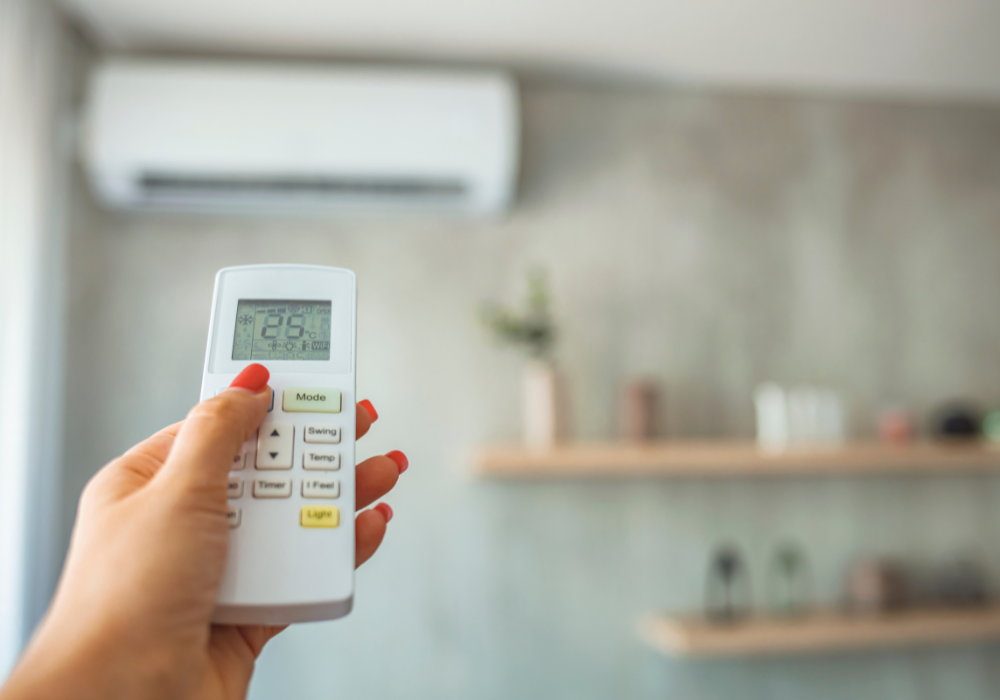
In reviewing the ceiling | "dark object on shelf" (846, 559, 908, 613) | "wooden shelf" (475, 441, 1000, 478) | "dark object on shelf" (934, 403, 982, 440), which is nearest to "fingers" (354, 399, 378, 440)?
"wooden shelf" (475, 441, 1000, 478)

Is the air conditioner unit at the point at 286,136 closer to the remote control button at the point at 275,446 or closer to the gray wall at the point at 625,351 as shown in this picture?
the gray wall at the point at 625,351

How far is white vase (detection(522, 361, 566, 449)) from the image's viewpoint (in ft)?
5.15

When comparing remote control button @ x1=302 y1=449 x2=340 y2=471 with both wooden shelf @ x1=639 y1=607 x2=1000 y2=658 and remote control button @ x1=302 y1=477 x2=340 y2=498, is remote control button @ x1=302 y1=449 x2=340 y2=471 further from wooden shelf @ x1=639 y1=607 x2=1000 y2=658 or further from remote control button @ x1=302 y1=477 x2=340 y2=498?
wooden shelf @ x1=639 y1=607 x2=1000 y2=658

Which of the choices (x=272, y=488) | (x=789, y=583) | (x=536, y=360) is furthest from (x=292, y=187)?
(x=789, y=583)

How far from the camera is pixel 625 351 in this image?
176cm

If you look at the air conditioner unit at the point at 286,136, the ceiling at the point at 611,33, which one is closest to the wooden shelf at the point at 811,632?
the air conditioner unit at the point at 286,136

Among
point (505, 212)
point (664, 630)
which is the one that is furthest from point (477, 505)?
point (505, 212)

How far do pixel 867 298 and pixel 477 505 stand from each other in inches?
46.9

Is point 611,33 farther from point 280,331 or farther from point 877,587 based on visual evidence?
point 877,587

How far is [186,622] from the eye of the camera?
0.45 m

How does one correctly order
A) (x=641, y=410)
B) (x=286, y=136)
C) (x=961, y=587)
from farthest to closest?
(x=961, y=587)
(x=641, y=410)
(x=286, y=136)

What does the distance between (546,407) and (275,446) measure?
42.8 inches

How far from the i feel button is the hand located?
3cm

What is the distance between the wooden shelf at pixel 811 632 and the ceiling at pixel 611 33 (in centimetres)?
136
